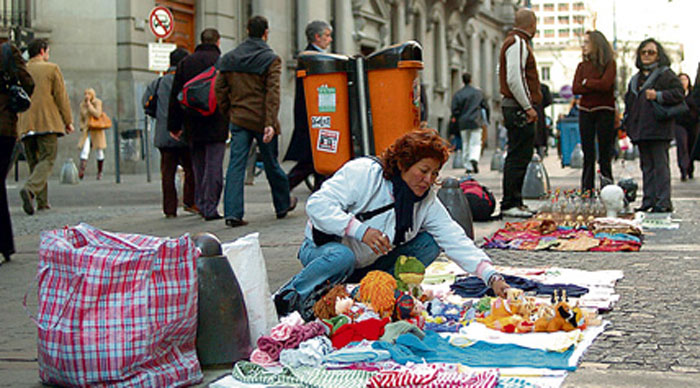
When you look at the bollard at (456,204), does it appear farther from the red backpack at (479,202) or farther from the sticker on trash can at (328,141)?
the red backpack at (479,202)

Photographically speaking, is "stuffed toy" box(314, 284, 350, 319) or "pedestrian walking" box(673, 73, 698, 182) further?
"pedestrian walking" box(673, 73, 698, 182)

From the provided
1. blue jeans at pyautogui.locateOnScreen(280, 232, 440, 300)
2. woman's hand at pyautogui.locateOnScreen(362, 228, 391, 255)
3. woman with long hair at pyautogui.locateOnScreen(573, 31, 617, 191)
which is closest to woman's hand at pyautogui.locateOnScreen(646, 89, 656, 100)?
woman with long hair at pyautogui.locateOnScreen(573, 31, 617, 191)

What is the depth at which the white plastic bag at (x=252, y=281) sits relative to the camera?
440 cm

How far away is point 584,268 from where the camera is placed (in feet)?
22.2

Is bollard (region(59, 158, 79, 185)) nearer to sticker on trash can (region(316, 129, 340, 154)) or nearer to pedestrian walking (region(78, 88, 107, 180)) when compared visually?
pedestrian walking (region(78, 88, 107, 180))

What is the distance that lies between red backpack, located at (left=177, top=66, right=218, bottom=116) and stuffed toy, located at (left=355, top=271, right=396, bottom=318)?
220 inches

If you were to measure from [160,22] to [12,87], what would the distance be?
11.2 m

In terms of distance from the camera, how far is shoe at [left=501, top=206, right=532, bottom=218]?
10094mm

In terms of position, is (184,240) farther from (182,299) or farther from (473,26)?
(473,26)

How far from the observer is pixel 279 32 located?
85.5ft

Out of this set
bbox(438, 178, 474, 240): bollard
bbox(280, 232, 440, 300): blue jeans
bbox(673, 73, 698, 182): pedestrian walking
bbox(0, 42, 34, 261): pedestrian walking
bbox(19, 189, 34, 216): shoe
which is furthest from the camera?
bbox(673, 73, 698, 182): pedestrian walking

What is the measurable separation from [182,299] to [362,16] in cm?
2790

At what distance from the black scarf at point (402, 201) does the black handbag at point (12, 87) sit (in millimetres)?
3420

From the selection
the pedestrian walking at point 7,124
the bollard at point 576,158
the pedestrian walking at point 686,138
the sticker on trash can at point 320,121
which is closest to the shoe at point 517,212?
the sticker on trash can at point 320,121
